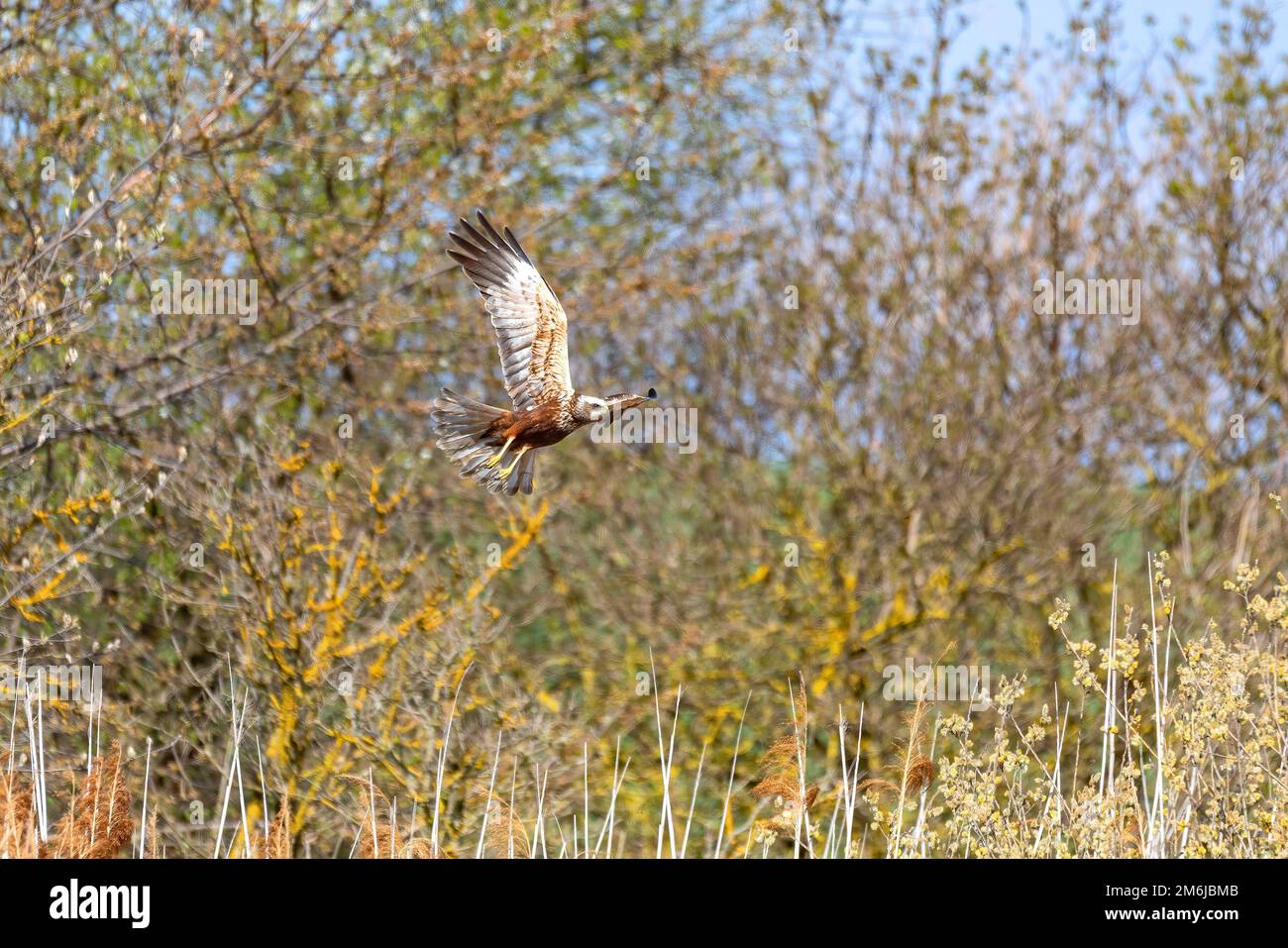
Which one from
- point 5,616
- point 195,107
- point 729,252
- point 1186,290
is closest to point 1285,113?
point 1186,290

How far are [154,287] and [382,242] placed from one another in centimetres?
133

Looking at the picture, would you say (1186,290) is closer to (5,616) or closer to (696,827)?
(696,827)

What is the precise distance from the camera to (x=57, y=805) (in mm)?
7363

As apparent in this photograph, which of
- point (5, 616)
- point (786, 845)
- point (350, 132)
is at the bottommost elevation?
point (786, 845)
